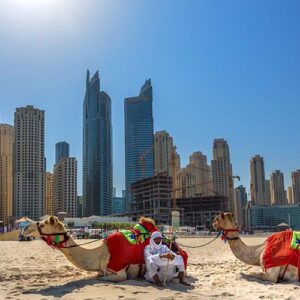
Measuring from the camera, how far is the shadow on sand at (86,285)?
8820mm

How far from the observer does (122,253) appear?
34.0 feet

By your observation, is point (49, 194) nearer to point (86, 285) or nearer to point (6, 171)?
point (6, 171)

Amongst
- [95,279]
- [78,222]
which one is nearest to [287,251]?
[95,279]

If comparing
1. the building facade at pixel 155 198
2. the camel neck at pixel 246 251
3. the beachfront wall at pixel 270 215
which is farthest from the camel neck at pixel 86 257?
the beachfront wall at pixel 270 215

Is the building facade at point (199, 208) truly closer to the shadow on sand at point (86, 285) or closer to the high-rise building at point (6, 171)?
the high-rise building at point (6, 171)

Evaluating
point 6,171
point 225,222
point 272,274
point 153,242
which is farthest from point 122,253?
point 6,171

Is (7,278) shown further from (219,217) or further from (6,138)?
(6,138)

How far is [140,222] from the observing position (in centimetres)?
1134

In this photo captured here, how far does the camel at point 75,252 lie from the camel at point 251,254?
2837 millimetres

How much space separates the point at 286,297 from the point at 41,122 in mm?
163263

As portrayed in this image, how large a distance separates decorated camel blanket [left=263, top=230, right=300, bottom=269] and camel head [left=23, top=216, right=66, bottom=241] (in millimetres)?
4770

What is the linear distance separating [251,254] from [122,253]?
3554 mm

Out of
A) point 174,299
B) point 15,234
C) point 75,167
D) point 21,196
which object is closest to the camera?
point 174,299

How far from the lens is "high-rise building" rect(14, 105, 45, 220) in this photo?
14575 centimetres
